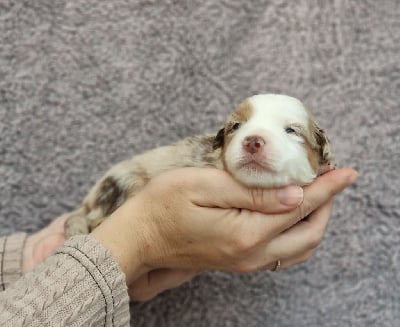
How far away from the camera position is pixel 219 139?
1482 mm

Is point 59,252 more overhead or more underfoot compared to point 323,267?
more overhead

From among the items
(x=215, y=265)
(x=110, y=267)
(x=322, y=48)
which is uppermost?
(x=322, y=48)

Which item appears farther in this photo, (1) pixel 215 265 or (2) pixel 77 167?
(2) pixel 77 167

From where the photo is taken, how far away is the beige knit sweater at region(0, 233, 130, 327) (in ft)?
4.07

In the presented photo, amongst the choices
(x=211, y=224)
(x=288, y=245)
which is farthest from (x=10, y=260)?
(x=288, y=245)

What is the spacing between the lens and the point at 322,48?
1.95 meters

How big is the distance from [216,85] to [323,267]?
0.71 meters

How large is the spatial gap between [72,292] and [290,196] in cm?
53

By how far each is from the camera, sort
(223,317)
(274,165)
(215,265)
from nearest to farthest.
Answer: (274,165) < (215,265) < (223,317)

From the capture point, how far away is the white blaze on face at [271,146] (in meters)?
1.27

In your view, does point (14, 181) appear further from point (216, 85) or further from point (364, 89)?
point (364, 89)

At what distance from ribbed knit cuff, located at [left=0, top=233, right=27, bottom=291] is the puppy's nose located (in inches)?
31.5

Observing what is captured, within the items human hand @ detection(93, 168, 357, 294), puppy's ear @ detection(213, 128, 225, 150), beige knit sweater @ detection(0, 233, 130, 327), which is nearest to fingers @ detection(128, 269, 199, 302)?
human hand @ detection(93, 168, 357, 294)

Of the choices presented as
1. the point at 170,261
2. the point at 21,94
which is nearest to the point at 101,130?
the point at 21,94
